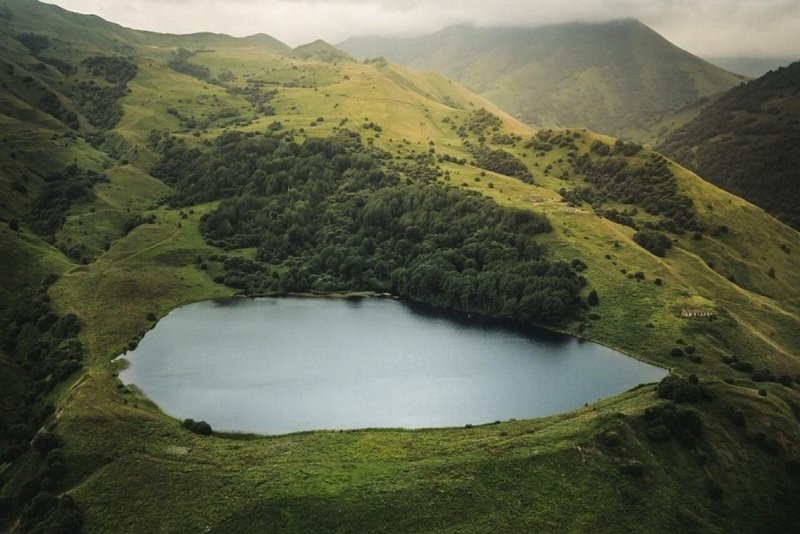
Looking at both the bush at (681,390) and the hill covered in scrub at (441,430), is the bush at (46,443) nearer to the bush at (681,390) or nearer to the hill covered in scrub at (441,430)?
the hill covered in scrub at (441,430)

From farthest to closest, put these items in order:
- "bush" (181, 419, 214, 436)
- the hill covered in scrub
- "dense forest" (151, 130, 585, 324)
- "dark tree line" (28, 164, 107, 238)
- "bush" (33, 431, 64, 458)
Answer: "dark tree line" (28, 164, 107, 238)
"dense forest" (151, 130, 585, 324)
"bush" (181, 419, 214, 436)
"bush" (33, 431, 64, 458)
the hill covered in scrub

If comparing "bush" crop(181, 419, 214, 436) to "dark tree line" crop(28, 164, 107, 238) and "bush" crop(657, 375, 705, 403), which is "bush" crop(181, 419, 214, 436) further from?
"dark tree line" crop(28, 164, 107, 238)

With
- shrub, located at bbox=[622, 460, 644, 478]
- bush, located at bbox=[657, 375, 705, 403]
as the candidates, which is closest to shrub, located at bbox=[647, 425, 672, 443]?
shrub, located at bbox=[622, 460, 644, 478]

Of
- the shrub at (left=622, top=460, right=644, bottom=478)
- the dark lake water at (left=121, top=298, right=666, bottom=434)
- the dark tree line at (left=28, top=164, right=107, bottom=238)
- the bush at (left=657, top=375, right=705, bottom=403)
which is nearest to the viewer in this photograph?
the shrub at (left=622, top=460, right=644, bottom=478)

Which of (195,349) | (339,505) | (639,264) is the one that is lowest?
(195,349)

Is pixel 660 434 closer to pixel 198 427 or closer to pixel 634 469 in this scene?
pixel 634 469

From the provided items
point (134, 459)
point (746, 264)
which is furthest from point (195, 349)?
point (746, 264)

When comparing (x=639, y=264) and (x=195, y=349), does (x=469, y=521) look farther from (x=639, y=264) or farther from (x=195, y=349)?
(x=639, y=264)

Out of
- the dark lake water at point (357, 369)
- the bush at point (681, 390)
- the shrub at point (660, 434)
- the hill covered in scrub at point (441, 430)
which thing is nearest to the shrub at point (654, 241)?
the hill covered in scrub at point (441, 430)

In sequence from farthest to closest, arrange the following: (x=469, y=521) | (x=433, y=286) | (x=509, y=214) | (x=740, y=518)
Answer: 1. (x=509, y=214)
2. (x=433, y=286)
3. (x=740, y=518)
4. (x=469, y=521)
